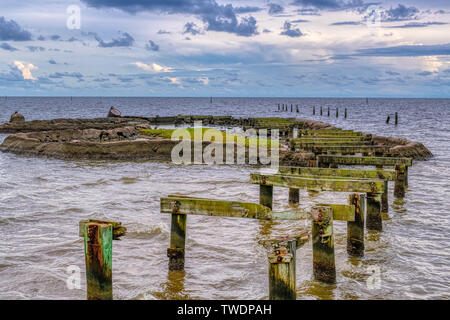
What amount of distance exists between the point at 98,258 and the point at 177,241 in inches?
102

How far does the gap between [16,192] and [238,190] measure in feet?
27.4

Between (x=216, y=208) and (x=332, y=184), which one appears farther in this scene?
(x=332, y=184)

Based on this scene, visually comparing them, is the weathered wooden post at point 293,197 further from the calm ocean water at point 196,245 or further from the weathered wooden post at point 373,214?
the weathered wooden post at point 373,214

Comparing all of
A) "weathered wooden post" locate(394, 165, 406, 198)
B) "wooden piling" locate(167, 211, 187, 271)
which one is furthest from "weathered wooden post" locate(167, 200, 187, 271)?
"weathered wooden post" locate(394, 165, 406, 198)

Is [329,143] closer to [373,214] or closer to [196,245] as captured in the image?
[373,214]

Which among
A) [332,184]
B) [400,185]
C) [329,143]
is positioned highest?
[329,143]

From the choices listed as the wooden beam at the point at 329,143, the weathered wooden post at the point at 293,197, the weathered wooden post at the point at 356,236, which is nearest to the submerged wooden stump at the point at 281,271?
the weathered wooden post at the point at 356,236

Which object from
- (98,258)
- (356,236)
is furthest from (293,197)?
(98,258)

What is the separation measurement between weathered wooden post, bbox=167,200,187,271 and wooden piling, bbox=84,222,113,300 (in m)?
2.25

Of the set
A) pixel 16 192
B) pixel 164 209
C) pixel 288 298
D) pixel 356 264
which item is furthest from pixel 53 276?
pixel 16 192

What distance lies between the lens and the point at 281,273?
5895 mm

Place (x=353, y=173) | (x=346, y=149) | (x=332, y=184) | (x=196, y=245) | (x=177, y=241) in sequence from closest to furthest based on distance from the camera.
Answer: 1. (x=177, y=241)
2. (x=332, y=184)
3. (x=196, y=245)
4. (x=353, y=173)
5. (x=346, y=149)

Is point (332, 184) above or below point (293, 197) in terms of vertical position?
above

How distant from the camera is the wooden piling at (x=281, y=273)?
5.83m
